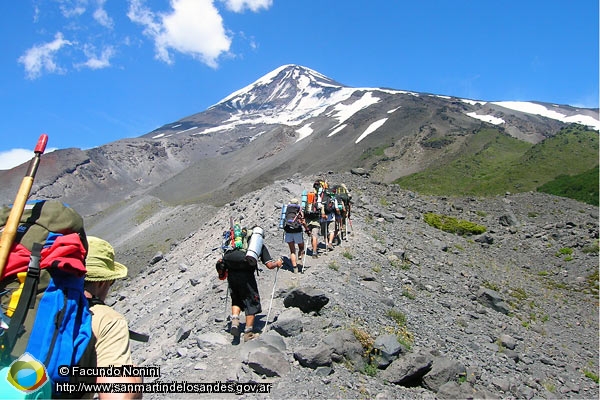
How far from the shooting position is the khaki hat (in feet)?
9.45

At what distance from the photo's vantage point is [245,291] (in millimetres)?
6926

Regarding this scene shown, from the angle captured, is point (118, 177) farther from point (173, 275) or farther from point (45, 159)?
point (173, 275)

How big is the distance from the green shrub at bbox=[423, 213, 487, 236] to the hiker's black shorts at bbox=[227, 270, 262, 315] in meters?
17.2

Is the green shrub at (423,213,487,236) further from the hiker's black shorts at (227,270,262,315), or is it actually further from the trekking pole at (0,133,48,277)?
the trekking pole at (0,133,48,277)

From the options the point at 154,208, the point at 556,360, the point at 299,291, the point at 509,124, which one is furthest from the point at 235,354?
the point at 509,124

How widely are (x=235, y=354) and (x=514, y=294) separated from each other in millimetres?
12560

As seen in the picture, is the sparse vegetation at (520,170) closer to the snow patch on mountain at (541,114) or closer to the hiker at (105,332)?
the hiker at (105,332)

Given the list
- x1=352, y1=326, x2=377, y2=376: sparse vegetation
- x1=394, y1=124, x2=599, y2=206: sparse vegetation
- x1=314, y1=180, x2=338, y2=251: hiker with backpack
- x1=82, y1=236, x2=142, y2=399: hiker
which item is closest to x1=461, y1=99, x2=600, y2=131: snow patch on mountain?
x1=394, y1=124, x2=599, y2=206: sparse vegetation

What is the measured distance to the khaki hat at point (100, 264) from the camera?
288cm

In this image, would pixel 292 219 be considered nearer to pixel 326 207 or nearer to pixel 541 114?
pixel 326 207

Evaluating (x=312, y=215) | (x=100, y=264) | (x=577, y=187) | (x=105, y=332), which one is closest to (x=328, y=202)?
(x=312, y=215)

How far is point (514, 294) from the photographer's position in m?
15.5

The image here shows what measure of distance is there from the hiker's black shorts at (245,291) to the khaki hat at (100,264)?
383 cm

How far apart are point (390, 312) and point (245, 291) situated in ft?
→ 12.4
